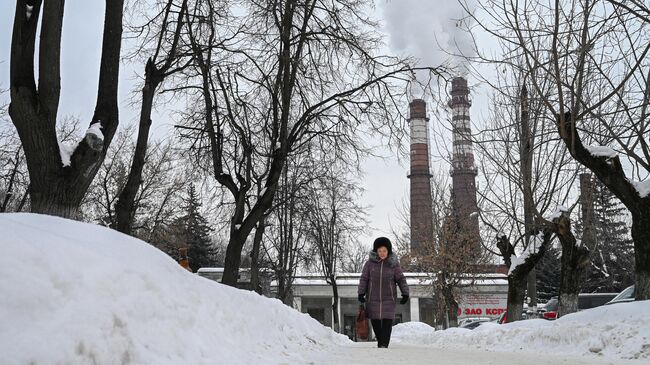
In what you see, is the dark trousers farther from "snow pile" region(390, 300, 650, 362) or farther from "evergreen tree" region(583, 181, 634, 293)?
"evergreen tree" region(583, 181, 634, 293)

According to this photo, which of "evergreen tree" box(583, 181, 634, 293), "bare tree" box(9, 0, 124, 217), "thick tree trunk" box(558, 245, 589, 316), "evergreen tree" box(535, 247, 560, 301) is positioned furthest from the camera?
"evergreen tree" box(535, 247, 560, 301)

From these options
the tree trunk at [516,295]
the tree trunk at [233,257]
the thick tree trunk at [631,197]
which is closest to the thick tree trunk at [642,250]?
the thick tree trunk at [631,197]

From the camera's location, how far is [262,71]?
13.9 metres

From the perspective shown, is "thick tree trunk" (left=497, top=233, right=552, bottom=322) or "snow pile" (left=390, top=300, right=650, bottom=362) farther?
"thick tree trunk" (left=497, top=233, right=552, bottom=322)

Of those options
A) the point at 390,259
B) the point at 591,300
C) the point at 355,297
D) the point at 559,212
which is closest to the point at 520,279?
the point at 559,212

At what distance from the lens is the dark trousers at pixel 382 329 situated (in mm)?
9398

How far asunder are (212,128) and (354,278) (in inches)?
1438

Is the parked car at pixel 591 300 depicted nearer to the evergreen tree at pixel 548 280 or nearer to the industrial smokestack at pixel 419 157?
the evergreen tree at pixel 548 280

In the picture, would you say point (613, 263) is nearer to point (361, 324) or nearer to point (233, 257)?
point (233, 257)

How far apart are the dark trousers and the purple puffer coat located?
0.34 ft

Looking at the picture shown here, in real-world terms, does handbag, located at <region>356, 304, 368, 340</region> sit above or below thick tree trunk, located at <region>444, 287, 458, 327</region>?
below

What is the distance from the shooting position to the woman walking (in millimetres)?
9344

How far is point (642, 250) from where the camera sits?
1059cm

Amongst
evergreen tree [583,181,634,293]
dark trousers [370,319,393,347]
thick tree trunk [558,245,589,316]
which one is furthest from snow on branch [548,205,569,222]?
evergreen tree [583,181,634,293]
